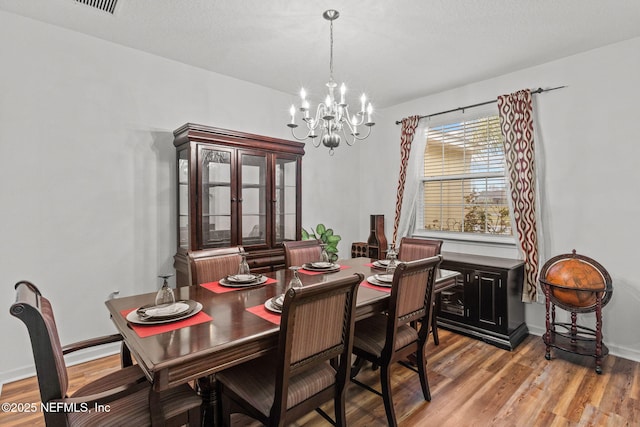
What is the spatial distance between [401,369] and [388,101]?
11.2 ft

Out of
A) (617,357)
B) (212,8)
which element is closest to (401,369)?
(617,357)

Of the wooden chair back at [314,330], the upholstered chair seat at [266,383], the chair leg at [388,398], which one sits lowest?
the chair leg at [388,398]

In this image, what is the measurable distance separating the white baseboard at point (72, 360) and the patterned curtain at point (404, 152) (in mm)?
3376

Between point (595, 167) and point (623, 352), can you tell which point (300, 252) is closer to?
point (595, 167)

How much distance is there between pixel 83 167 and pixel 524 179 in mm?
4182

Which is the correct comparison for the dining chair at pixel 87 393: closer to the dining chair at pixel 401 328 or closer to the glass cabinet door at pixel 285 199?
the dining chair at pixel 401 328

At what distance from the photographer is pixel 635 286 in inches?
113

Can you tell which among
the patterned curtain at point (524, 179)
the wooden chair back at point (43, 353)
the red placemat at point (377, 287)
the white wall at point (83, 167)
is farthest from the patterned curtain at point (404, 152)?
the wooden chair back at point (43, 353)

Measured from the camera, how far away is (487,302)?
322cm

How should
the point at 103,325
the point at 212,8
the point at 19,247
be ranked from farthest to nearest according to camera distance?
the point at 103,325 → the point at 19,247 → the point at 212,8

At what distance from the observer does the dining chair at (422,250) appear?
311cm

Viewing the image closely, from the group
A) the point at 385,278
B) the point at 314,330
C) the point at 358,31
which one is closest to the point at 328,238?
the point at 385,278

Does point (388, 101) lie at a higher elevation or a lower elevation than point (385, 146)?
higher

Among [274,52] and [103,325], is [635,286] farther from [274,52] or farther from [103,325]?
[103,325]
